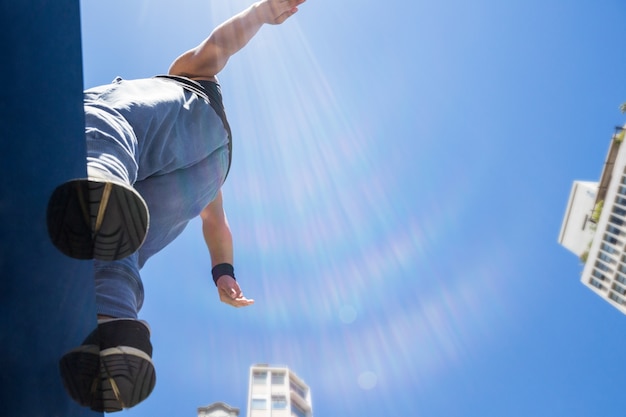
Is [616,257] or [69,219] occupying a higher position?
[616,257]

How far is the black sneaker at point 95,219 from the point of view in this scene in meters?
0.93

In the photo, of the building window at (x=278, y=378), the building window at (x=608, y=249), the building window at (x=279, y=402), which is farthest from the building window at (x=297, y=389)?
the building window at (x=608, y=249)

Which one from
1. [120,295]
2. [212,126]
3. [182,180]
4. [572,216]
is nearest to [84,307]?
[120,295]

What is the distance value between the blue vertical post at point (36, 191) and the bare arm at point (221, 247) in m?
3.36

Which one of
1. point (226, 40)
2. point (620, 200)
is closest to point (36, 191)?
point (226, 40)

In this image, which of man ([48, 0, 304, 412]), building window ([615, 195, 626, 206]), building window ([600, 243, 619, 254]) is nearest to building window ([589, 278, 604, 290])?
building window ([600, 243, 619, 254])

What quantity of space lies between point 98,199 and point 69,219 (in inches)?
6.4

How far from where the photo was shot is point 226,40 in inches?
136

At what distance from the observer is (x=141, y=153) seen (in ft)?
7.52

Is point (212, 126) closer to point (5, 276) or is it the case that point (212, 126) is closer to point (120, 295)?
point (120, 295)

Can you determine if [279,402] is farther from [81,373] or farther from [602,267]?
[81,373]

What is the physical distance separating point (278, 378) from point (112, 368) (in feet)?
146

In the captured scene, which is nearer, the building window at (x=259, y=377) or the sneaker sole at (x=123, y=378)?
the sneaker sole at (x=123, y=378)

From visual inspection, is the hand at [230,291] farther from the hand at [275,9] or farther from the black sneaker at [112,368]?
the black sneaker at [112,368]
